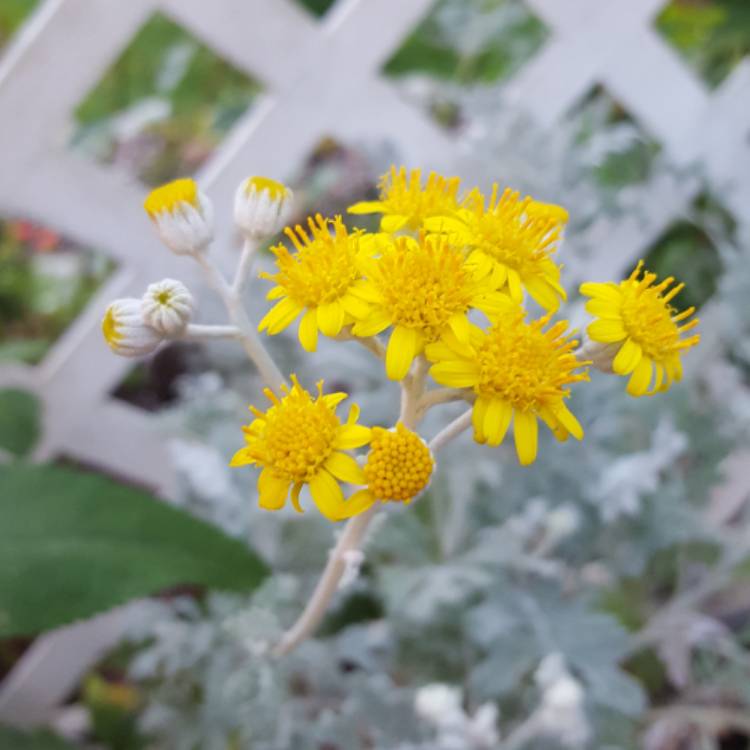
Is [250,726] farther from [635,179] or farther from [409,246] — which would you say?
[635,179]

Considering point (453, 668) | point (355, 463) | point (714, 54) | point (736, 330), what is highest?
point (714, 54)

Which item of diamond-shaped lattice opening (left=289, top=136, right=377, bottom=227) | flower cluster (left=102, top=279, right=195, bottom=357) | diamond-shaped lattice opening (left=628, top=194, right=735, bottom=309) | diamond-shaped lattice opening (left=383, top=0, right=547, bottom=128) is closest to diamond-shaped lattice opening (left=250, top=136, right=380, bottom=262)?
diamond-shaped lattice opening (left=289, top=136, right=377, bottom=227)

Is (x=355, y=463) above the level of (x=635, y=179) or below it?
below

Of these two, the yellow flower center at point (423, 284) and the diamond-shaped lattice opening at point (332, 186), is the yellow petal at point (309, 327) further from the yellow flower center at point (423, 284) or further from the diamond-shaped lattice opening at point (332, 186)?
the diamond-shaped lattice opening at point (332, 186)

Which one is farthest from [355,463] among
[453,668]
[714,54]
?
[714,54]

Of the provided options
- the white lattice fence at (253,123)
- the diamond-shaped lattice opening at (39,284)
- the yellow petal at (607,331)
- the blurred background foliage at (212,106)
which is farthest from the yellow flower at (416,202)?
the diamond-shaped lattice opening at (39,284)

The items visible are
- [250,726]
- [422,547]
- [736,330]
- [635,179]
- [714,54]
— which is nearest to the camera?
[250,726]
